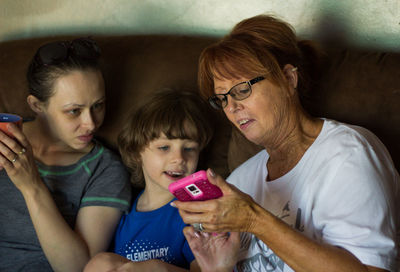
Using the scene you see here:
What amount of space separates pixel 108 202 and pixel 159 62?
0.65 meters

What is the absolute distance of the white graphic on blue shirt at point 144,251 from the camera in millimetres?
1689

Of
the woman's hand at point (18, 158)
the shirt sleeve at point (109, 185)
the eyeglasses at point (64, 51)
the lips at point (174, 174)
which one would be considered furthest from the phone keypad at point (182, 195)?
the eyeglasses at point (64, 51)

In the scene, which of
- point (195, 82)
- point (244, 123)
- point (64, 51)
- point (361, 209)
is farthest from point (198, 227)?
point (64, 51)

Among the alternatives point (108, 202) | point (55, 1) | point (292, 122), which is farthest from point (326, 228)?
point (55, 1)

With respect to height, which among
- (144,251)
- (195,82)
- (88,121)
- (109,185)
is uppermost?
(195,82)

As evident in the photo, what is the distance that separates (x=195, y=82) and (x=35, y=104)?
0.68 meters

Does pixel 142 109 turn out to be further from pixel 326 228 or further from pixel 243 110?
pixel 326 228

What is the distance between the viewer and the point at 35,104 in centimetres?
183

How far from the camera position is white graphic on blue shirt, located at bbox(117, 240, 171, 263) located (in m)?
1.69

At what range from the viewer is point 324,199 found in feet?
4.09

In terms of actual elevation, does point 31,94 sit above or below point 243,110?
below

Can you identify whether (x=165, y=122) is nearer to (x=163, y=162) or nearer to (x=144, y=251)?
(x=163, y=162)

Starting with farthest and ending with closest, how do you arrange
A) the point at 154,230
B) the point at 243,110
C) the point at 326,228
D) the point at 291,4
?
1. the point at 291,4
2. the point at 154,230
3. the point at 243,110
4. the point at 326,228

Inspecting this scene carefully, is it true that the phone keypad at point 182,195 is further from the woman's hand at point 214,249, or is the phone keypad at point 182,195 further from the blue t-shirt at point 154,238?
the blue t-shirt at point 154,238
